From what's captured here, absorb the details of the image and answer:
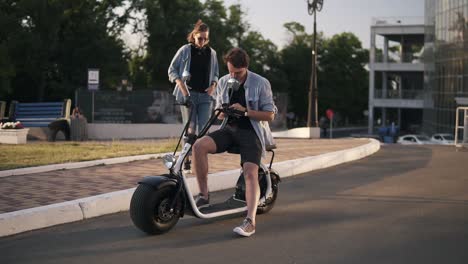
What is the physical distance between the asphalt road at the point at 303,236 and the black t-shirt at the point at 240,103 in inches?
34.8

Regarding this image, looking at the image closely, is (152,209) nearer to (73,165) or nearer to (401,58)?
(73,165)

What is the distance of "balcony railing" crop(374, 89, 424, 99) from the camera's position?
61875 millimetres

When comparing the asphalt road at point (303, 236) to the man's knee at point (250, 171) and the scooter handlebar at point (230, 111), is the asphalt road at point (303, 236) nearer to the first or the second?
the man's knee at point (250, 171)

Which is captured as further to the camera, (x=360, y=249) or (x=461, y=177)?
(x=461, y=177)

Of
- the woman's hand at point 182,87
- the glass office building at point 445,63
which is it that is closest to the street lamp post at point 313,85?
the glass office building at point 445,63

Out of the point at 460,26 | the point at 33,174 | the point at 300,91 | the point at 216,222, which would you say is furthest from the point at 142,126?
the point at 300,91

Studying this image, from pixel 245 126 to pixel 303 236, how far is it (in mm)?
1096

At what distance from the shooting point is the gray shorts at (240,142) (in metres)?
5.68

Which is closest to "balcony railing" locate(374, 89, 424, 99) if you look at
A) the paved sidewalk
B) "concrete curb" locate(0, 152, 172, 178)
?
"concrete curb" locate(0, 152, 172, 178)

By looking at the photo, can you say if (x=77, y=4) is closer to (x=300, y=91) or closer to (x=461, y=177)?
(x=300, y=91)

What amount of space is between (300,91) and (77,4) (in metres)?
34.9

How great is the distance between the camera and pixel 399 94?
63469 millimetres

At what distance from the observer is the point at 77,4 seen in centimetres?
4716

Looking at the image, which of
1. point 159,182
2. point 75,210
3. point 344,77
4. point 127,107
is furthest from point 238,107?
point 344,77
